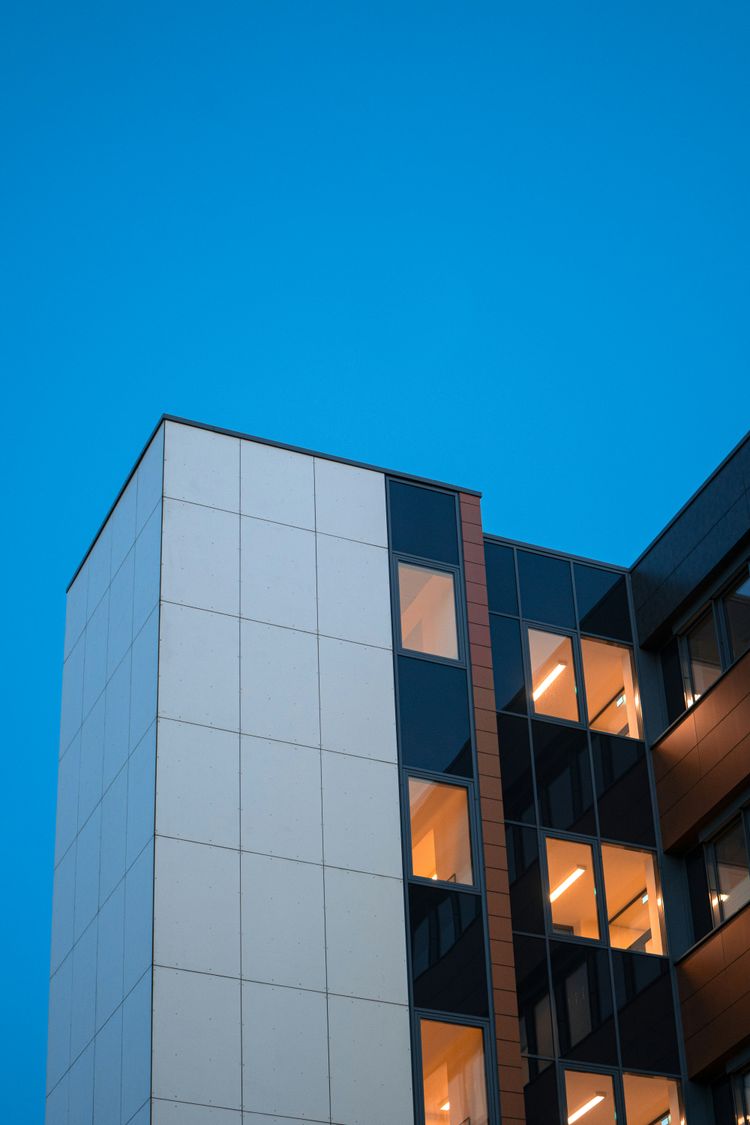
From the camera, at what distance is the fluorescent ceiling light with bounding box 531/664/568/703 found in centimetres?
3111

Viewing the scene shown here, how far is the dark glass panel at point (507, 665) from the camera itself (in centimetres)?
3061

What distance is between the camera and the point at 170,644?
90.5 feet

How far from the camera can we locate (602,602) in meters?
33.1

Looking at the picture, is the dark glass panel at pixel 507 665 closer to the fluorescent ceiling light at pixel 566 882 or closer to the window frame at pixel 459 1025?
the fluorescent ceiling light at pixel 566 882

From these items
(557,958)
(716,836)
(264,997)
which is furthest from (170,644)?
(716,836)

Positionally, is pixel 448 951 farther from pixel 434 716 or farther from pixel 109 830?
pixel 109 830

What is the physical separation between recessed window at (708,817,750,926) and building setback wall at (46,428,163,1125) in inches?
396

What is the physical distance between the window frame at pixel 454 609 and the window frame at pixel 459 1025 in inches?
245

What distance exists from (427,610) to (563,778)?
380cm

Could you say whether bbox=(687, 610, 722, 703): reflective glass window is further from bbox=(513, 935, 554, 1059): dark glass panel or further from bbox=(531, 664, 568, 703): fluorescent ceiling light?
bbox=(513, 935, 554, 1059): dark glass panel

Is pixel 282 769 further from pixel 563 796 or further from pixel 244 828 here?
pixel 563 796

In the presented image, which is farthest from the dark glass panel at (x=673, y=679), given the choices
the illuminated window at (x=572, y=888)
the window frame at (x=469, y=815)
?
the window frame at (x=469, y=815)

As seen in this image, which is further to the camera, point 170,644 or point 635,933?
point 635,933

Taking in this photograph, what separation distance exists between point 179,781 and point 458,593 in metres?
6.93
